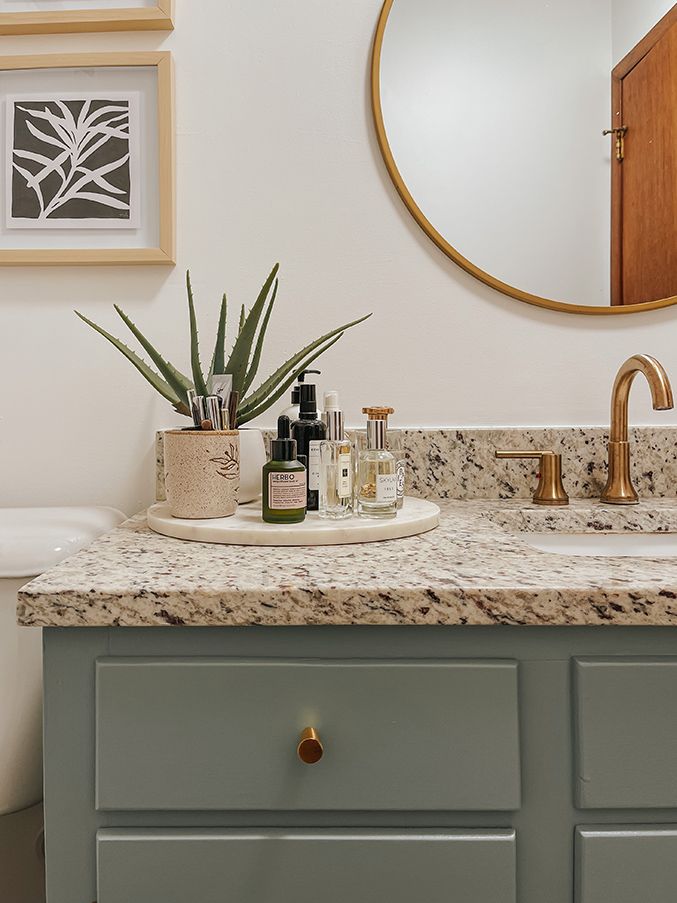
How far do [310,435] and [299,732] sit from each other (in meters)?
0.43

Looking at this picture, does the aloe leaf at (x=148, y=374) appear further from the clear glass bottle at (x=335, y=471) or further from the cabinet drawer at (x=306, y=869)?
the cabinet drawer at (x=306, y=869)

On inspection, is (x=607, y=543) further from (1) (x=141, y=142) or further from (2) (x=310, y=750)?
(1) (x=141, y=142)

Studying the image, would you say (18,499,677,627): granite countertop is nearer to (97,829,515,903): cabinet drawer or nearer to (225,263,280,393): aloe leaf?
(97,829,515,903): cabinet drawer

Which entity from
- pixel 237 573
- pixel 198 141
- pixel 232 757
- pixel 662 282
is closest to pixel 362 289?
pixel 198 141

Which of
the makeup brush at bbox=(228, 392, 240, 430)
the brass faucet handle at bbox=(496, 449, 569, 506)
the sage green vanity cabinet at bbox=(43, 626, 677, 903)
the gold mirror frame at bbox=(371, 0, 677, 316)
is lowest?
the sage green vanity cabinet at bbox=(43, 626, 677, 903)

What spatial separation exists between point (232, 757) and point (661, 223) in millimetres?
1081

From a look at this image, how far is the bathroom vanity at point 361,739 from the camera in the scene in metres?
0.66

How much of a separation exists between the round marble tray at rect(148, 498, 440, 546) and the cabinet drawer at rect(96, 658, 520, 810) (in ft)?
0.62

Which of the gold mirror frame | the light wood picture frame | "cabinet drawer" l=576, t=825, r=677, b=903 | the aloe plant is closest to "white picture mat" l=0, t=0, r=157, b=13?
the light wood picture frame

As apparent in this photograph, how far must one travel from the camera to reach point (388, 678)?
672 millimetres

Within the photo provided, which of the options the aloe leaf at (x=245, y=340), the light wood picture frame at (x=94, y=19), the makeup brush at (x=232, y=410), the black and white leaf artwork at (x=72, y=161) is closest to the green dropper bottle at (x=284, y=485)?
the makeup brush at (x=232, y=410)

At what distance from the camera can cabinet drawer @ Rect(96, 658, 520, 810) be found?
0.67m

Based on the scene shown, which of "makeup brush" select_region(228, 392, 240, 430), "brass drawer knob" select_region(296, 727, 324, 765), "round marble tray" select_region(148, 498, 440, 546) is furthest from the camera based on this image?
"makeup brush" select_region(228, 392, 240, 430)

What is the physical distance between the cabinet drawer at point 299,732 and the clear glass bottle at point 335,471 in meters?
0.29
